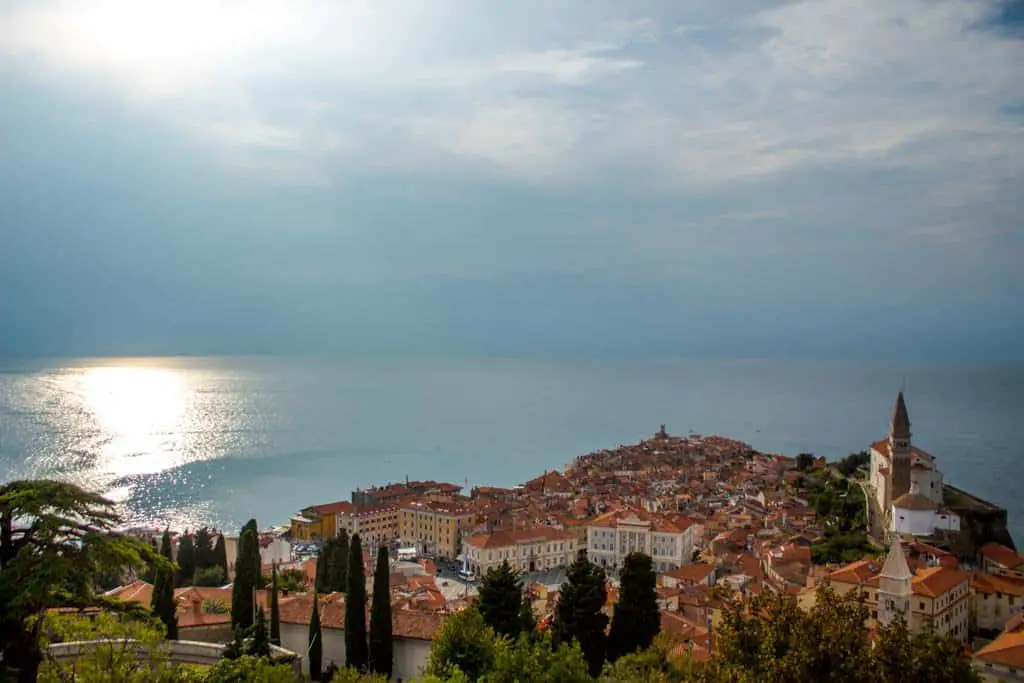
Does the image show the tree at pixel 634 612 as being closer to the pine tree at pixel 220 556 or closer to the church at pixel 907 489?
A: the church at pixel 907 489

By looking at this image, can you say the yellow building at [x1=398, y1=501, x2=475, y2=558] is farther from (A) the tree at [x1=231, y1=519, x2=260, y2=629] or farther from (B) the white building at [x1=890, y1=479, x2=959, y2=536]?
(A) the tree at [x1=231, y1=519, x2=260, y2=629]

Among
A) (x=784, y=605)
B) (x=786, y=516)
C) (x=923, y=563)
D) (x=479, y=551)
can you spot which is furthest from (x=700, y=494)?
(x=784, y=605)

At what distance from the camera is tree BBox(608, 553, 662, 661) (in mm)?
12914

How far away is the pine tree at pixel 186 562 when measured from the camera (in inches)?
974

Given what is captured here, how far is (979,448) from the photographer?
59.2 m

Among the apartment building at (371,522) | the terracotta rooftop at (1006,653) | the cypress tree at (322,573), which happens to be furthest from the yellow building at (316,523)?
the terracotta rooftop at (1006,653)

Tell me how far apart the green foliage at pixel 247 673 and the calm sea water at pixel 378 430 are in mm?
31456

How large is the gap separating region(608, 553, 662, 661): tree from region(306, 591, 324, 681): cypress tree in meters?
5.11

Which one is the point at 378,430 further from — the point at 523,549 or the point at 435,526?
the point at 523,549

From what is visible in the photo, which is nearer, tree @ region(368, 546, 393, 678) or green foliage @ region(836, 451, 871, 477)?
tree @ region(368, 546, 393, 678)

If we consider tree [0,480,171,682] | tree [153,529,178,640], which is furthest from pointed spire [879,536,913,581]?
tree [153,529,178,640]

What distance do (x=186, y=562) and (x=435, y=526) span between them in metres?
12.5

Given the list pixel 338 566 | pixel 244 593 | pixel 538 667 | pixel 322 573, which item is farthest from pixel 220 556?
pixel 538 667

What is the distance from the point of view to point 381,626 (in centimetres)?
1328
